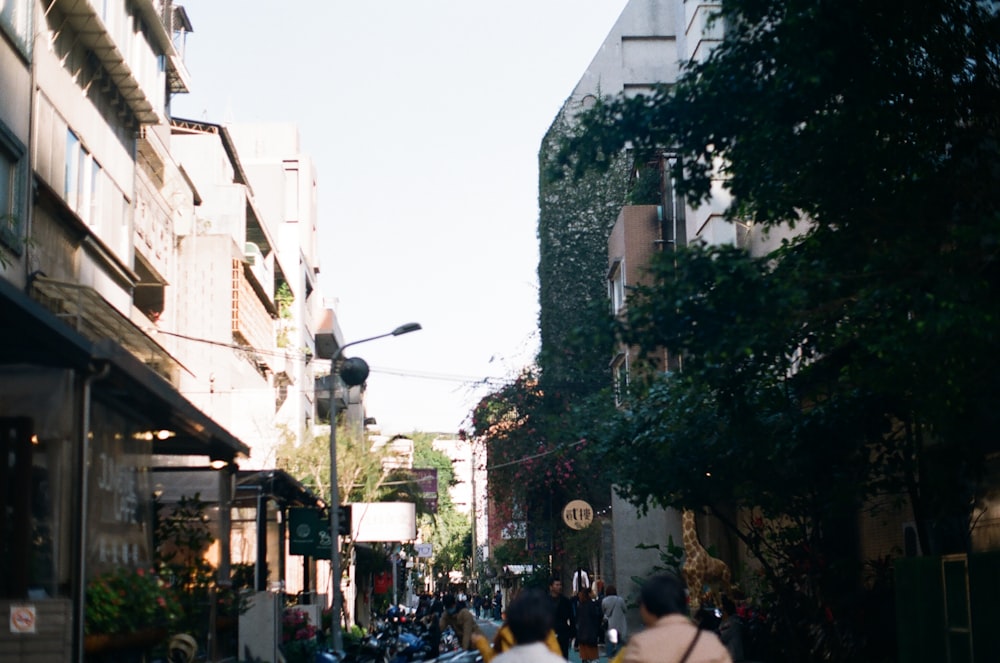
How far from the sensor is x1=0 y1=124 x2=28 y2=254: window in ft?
66.4

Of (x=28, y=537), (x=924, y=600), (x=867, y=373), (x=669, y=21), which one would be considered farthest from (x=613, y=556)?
(x=28, y=537)

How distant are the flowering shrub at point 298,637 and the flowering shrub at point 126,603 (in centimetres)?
1022

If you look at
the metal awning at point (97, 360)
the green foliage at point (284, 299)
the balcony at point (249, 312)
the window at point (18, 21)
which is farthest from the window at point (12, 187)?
the green foliage at point (284, 299)

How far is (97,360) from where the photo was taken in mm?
10859

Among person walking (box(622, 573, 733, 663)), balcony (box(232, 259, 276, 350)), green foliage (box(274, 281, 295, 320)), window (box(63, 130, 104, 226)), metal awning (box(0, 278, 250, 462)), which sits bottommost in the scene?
person walking (box(622, 573, 733, 663))

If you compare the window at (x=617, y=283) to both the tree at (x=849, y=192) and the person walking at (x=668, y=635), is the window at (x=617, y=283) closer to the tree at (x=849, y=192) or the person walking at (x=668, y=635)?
the tree at (x=849, y=192)

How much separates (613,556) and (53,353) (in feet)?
107

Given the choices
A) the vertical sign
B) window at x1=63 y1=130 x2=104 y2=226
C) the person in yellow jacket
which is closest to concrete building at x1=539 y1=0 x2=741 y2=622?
the vertical sign

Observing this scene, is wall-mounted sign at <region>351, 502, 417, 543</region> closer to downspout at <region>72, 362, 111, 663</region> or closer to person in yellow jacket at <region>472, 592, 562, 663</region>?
person in yellow jacket at <region>472, 592, 562, 663</region>

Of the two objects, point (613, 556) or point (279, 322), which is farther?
point (279, 322)

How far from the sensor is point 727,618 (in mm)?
22531

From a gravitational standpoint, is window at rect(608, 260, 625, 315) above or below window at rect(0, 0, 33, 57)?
below

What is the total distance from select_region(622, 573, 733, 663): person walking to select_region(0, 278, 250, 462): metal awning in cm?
460

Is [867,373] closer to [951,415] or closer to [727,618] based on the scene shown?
[951,415]
